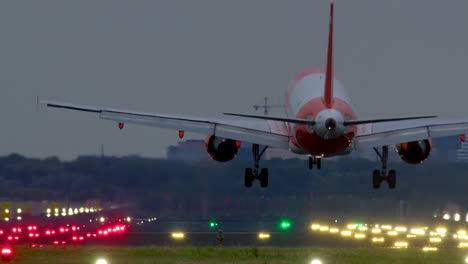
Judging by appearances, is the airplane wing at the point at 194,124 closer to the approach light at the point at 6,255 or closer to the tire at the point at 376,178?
the tire at the point at 376,178

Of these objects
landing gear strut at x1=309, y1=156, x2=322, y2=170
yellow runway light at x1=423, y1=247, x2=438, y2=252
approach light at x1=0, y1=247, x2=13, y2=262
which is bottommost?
approach light at x1=0, y1=247, x2=13, y2=262

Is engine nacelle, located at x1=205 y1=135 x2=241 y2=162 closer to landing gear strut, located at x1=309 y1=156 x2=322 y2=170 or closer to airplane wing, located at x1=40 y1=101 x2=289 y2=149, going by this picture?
airplane wing, located at x1=40 y1=101 x2=289 y2=149

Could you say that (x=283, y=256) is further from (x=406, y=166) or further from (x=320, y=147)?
(x=406, y=166)

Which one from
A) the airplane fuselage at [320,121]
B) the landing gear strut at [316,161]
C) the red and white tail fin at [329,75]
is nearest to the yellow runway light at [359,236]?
the landing gear strut at [316,161]

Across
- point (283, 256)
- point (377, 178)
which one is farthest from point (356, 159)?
point (283, 256)

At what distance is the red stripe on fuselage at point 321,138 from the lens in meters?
50.1

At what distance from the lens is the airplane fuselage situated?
48344 mm

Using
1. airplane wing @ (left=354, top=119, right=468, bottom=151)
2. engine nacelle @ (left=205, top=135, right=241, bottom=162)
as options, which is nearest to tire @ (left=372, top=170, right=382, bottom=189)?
airplane wing @ (left=354, top=119, right=468, bottom=151)

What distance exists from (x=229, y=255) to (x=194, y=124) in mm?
12330

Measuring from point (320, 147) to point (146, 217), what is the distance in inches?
1237

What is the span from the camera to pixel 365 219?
72.4 m

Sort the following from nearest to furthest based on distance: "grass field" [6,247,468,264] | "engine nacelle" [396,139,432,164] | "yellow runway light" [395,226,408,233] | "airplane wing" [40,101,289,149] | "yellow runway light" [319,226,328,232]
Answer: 1. "grass field" [6,247,468,264]
2. "airplane wing" [40,101,289,149]
3. "engine nacelle" [396,139,432,164]
4. "yellow runway light" [395,226,408,233]
5. "yellow runway light" [319,226,328,232]

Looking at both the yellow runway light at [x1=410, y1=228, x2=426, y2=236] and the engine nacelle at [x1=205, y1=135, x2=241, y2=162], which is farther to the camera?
the yellow runway light at [x1=410, y1=228, x2=426, y2=236]

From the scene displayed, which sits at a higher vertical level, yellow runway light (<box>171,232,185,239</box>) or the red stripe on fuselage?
the red stripe on fuselage
